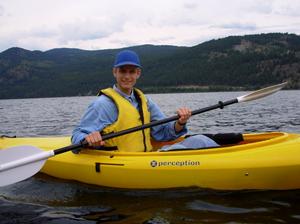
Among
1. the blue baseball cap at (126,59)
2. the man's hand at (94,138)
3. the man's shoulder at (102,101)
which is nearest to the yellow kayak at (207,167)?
the man's hand at (94,138)

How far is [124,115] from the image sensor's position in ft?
18.6

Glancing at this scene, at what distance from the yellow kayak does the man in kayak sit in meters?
0.30

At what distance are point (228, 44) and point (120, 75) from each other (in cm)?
16139

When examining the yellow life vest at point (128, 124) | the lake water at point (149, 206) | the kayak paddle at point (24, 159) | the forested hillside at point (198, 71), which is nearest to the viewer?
the lake water at point (149, 206)

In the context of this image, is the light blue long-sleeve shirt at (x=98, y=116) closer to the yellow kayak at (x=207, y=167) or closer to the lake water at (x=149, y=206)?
the yellow kayak at (x=207, y=167)

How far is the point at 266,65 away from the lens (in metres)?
118

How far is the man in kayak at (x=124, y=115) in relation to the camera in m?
5.47

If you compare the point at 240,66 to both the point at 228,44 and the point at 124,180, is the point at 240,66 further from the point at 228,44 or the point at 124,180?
the point at 124,180

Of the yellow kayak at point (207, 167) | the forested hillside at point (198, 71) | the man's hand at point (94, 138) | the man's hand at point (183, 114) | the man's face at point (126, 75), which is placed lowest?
the yellow kayak at point (207, 167)

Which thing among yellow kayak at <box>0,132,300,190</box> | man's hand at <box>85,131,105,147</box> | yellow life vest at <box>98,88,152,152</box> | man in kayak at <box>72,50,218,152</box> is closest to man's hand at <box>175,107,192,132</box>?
man in kayak at <box>72,50,218,152</box>

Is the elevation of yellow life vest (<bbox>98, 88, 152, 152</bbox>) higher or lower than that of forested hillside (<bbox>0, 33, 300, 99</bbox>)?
lower

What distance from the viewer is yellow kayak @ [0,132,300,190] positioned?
5.03 metres

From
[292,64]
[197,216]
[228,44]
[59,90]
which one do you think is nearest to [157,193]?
[197,216]

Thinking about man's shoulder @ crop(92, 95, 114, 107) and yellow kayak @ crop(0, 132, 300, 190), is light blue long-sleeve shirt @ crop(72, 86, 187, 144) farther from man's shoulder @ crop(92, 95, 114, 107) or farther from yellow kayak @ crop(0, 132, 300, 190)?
yellow kayak @ crop(0, 132, 300, 190)
